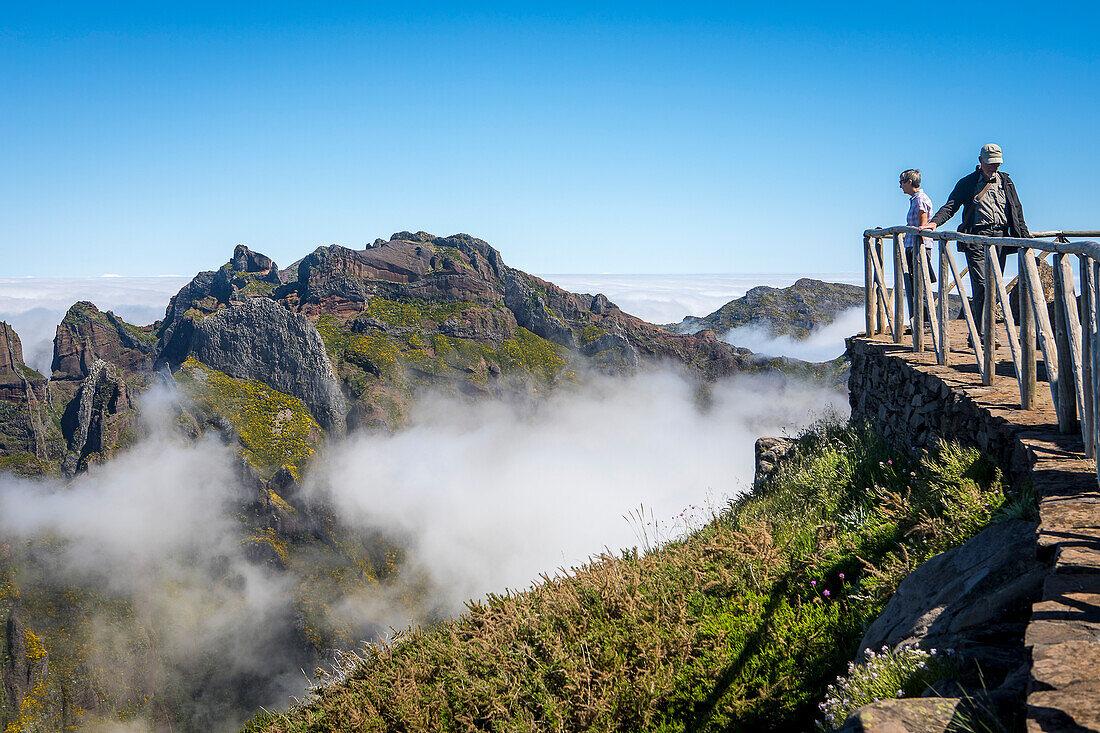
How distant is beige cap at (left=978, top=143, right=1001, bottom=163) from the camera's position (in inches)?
330

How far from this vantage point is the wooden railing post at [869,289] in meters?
9.98

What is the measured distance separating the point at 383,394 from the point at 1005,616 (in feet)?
605

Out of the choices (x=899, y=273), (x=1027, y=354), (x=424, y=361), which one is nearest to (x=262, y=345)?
(x=424, y=361)

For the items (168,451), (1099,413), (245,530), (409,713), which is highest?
(1099,413)

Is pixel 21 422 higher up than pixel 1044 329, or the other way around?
pixel 1044 329

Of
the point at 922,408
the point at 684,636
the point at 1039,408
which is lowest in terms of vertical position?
the point at 684,636

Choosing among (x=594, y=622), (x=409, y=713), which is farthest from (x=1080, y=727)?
(x=409, y=713)

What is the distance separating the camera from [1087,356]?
14.2 feet

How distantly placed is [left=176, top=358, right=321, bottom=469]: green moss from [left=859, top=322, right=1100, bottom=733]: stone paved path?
537 ft

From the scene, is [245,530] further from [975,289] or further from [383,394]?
[975,289]

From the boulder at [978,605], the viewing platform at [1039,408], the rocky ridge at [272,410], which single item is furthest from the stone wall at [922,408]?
the rocky ridge at [272,410]

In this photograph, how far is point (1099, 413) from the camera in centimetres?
382

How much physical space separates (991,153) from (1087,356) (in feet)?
17.6

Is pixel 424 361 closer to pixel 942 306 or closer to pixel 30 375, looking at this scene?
pixel 30 375
